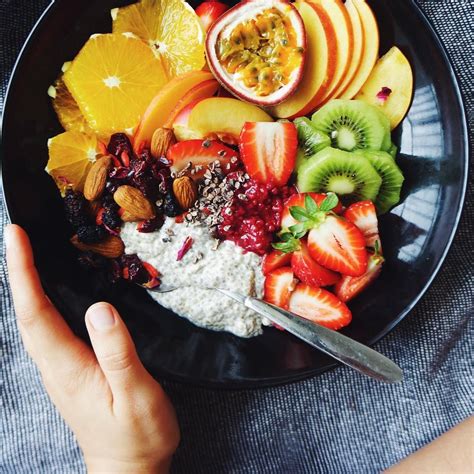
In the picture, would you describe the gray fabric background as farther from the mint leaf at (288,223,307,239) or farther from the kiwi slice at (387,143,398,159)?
the mint leaf at (288,223,307,239)

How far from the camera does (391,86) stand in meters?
1.54

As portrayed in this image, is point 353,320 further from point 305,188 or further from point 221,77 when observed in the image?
point 221,77

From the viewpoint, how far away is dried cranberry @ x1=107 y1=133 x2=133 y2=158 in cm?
155

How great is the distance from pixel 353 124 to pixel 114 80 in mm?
677

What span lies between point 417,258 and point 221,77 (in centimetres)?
74

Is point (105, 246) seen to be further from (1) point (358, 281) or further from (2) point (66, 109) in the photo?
(1) point (358, 281)

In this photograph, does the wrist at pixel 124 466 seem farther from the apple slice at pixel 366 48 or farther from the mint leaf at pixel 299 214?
the apple slice at pixel 366 48

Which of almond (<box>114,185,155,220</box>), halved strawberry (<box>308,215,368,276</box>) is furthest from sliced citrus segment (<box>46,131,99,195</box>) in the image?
halved strawberry (<box>308,215,368,276</box>)

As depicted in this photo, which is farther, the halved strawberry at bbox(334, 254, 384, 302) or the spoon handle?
the halved strawberry at bbox(334, 254, 384, 302)

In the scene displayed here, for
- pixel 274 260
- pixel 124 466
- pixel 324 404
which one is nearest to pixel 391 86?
pixel 274 260

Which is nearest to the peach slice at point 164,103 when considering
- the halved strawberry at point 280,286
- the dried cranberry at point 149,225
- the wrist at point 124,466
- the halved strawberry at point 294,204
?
the dried cranberry at point 149,225

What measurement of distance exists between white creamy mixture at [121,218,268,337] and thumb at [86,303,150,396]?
0.80 feet

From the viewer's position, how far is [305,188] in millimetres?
1535

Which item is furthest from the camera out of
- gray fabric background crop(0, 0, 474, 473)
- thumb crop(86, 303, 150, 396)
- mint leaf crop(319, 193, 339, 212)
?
gray fabric background crop(0, 0, 474, 473)
